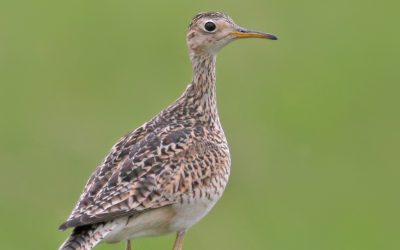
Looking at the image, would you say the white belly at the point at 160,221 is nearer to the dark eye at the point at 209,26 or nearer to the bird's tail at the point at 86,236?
the bird's tail at the point at 86,236

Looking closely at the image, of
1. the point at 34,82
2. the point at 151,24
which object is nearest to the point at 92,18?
the point at 151,24

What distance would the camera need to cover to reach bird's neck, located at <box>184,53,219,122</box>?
15.8m

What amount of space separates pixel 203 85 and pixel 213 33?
1.89ft

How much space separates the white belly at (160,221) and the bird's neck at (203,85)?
1228 millimetres

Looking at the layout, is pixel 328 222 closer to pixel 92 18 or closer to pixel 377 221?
pixel 377 221

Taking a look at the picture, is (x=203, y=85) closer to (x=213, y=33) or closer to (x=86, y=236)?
(x=213, y=33)

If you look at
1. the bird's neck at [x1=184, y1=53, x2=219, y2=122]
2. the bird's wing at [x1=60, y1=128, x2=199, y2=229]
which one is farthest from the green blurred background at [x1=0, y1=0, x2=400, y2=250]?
the bird's wing at [x1=60, y1=128, x2=199, y2=229]

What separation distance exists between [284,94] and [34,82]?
4169 millimetres

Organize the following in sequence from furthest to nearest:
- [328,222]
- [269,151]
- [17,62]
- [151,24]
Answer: [151,24] < [17,62] < [269,151] < [328,222]

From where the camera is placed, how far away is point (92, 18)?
3002 cm

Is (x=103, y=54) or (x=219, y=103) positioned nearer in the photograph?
(x=219, y=103)

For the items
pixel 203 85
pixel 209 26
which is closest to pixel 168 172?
pixel 203 85

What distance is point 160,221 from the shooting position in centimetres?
1441

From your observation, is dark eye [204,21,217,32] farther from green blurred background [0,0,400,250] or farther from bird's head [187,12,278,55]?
green blurred background [0,0,400,250]
